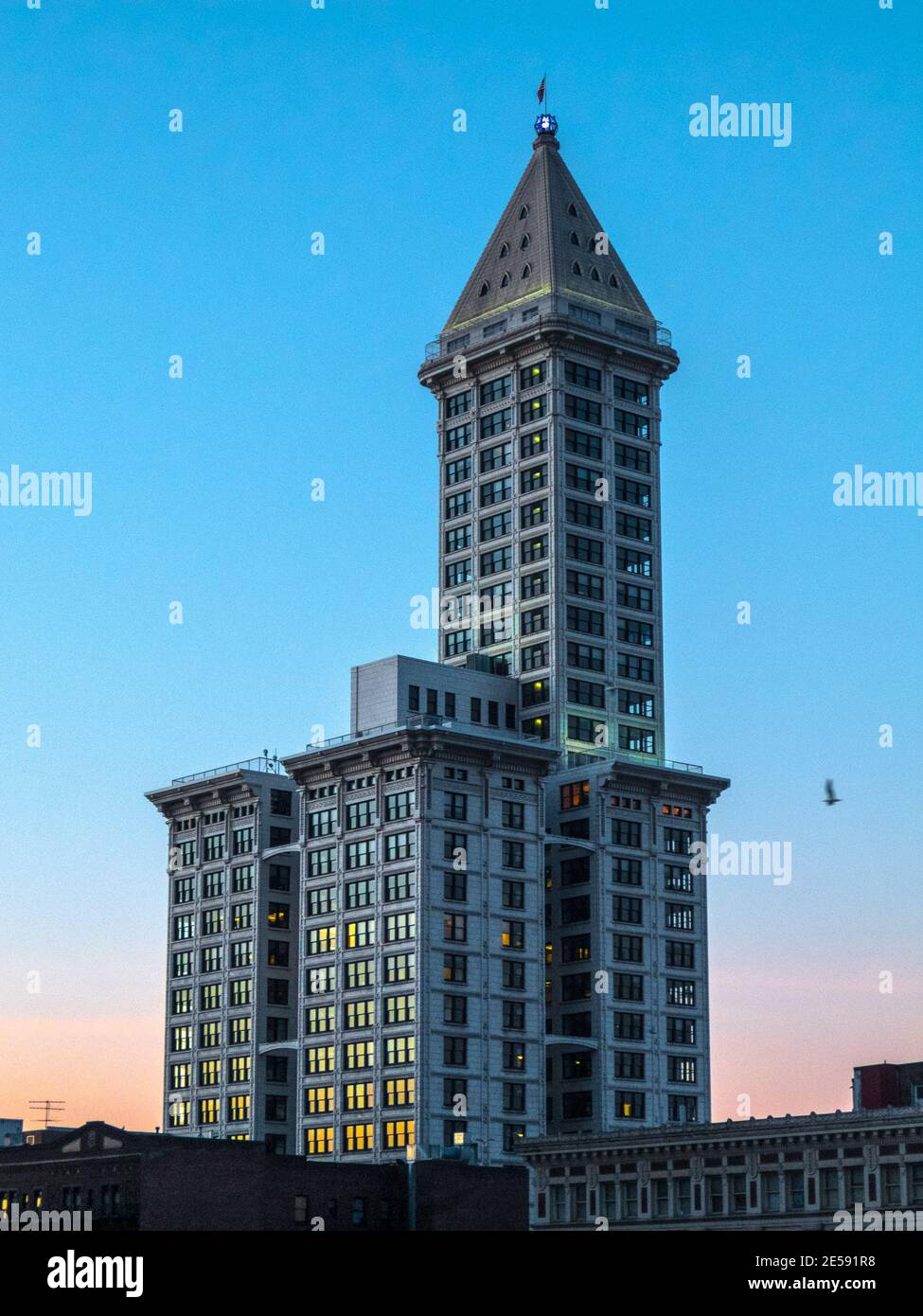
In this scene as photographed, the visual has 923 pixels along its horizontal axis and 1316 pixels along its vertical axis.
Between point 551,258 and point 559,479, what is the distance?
2223 centimetres

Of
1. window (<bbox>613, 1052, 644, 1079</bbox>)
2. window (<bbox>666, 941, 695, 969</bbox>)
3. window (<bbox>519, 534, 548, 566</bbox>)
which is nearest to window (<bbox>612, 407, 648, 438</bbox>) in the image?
window (<bbox>519, 534, 548, 566</bbox>)

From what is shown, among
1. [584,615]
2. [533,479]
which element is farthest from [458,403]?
[584,615]

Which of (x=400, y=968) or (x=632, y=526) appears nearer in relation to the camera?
(x=400, y=968)

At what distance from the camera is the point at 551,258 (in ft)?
629

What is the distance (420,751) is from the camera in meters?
164

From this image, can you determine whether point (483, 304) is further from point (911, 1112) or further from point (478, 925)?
point (911, 1112)

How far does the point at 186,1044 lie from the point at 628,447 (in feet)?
231

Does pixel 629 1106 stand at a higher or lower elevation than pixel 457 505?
lower

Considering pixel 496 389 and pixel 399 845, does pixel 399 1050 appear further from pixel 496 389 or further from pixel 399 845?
pixel 496 389

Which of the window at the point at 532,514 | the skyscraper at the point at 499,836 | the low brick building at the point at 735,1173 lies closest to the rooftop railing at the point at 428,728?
the skyscraper at the point at 499,836

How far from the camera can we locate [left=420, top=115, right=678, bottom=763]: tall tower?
186m

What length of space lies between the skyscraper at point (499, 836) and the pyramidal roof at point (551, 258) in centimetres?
35

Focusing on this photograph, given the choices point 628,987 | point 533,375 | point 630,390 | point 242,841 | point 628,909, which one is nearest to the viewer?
point 628,987
